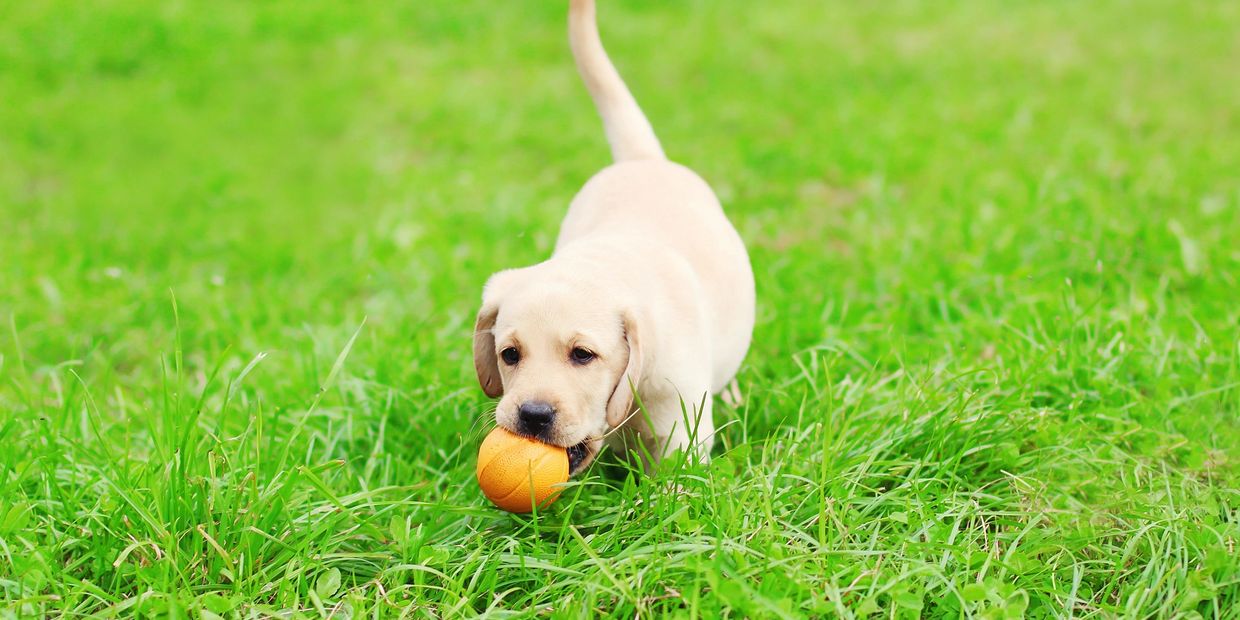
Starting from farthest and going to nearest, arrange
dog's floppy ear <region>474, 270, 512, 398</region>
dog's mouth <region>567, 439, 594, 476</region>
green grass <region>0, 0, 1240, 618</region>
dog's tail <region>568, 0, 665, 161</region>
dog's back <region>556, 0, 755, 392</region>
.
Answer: dog's tail <region>568, 0, 665, 161</region>
dog's back <region>556, 0, 755, 392</region>
dog's floppy ear <region>474, 270, 512, 398</region>
dog's mouth <region>567, 439, 594, 476</region>
green grass <region>0, 0, 1240, 618</region>

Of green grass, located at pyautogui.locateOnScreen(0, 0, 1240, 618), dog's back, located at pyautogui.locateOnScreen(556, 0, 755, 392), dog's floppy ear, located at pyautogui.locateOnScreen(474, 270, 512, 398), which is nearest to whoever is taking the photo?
green grass, located at pyautogui.locateOnScreen(0, 0, 1240, 618)

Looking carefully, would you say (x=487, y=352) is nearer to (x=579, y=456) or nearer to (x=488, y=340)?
(x=488, y=340)

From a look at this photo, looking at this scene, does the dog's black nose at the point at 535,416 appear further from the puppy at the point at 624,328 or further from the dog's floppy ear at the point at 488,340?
the dog's floppy ear at the point at 488,340

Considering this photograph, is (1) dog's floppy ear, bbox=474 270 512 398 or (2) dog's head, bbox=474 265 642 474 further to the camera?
(1) dog's floppy ear, bbox=474 270 512 398

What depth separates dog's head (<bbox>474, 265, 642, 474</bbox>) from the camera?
267 centimetres

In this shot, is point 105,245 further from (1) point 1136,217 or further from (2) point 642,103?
(1) point 1136,217

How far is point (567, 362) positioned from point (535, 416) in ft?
0.59

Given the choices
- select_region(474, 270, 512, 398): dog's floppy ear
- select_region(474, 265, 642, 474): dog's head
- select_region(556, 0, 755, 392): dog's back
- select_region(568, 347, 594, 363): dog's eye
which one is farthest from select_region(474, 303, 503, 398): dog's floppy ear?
select_region(556, 0, 755, 392): dog's back

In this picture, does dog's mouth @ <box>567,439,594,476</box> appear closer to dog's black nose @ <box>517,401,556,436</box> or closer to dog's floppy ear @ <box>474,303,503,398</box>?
dog's black nose @ <box>517,401,556,436</box>

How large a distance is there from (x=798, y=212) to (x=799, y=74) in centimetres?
278

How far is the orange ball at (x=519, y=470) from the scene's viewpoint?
8.73 ft

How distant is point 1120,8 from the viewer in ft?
33.0

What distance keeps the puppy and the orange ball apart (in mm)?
35

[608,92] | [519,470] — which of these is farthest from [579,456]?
[608,92]
